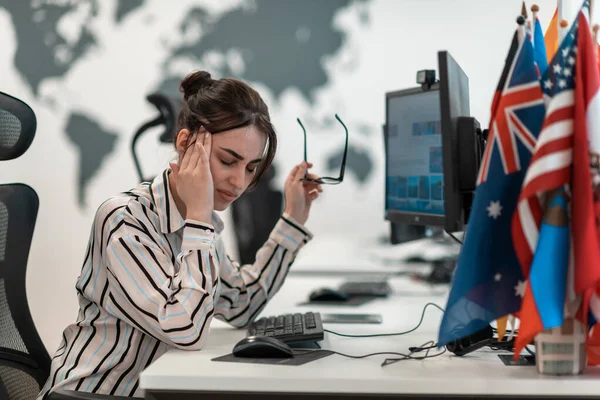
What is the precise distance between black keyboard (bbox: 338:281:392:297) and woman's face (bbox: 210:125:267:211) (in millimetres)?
935

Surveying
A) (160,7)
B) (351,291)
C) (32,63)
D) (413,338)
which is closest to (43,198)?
(32,63)

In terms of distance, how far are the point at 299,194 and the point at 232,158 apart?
449 millimetres

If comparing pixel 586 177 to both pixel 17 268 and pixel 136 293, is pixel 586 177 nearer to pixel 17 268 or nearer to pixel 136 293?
pixel 136 293

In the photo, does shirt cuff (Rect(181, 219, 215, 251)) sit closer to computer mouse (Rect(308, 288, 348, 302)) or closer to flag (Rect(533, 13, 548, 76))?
flag (Rect(533, 13, 548, 76))

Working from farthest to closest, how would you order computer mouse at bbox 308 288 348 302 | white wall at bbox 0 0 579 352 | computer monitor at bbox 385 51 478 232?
white wall at bbox 0 0 579 352, computer mouse at bbox 308 288 348 302, computer monitor at bbox 385 51 478 232

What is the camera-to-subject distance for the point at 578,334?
3.49 ft

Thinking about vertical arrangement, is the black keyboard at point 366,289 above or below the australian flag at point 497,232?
below

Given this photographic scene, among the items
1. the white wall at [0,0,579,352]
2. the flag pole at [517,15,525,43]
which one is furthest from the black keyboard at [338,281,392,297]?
the white wall at [0,0,579,352]

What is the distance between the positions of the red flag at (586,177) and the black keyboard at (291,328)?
21.0 inches

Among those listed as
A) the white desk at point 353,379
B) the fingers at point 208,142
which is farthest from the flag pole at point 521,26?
the fingers at point 208,142

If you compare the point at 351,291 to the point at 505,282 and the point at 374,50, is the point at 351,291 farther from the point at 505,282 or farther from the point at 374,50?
the point at 374,50

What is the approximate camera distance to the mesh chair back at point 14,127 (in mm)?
1488

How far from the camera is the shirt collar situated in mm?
1438

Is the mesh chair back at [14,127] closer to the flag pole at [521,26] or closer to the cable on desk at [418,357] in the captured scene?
the cable on desk at [418,357]
